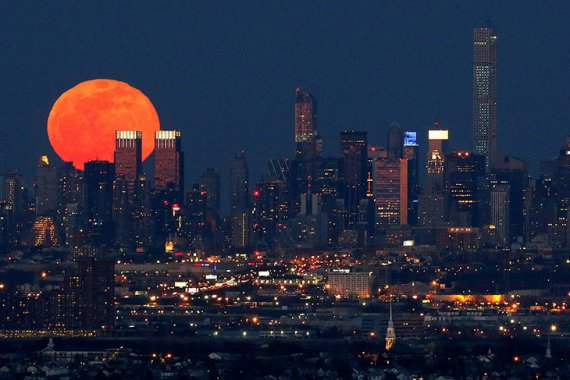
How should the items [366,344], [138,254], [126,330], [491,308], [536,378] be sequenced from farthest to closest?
1. [138,254]
2. [491,308]
3. [126,330]
4. [366,344]
5. [536,378]

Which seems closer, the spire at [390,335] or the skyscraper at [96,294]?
the spire at [390,335]

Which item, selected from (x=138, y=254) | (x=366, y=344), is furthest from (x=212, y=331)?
(x=138, y=254)

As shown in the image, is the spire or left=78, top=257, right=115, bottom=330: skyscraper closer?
the spire

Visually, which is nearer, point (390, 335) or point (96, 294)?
point (390, 335)

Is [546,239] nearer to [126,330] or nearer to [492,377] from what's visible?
[126,330]

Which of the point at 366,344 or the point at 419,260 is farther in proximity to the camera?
the point at 419,260

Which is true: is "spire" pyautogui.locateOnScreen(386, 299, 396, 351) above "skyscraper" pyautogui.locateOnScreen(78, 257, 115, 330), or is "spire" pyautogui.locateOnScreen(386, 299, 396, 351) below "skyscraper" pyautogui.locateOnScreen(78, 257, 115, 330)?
below

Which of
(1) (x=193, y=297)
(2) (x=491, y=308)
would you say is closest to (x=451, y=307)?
(2) (x=491, y=308)

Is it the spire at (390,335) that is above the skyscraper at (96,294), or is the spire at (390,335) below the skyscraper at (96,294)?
below

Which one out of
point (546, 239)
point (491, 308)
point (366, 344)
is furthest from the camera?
point (546, 239)

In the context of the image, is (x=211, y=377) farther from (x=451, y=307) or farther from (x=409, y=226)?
(x=409, y=226)

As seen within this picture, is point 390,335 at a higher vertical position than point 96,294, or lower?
lower
